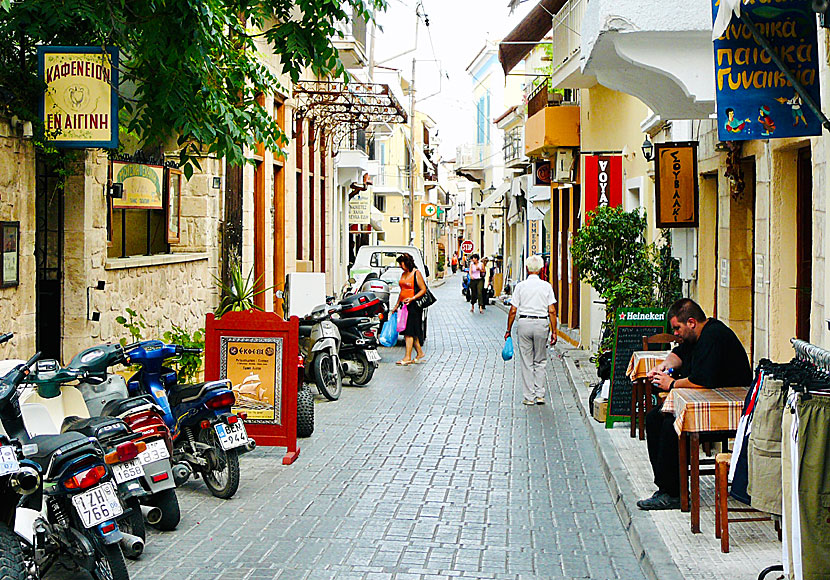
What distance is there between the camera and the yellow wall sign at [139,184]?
11984mm

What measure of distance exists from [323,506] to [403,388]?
23.3 feet

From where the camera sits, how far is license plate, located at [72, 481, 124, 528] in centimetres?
548

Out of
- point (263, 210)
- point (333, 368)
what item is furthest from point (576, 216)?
point (333, 368)

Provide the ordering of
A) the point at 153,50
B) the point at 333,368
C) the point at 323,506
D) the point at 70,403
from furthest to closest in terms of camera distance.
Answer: the point at 333,368
the point at 153,50
the point at 323,506
the point at 70,403

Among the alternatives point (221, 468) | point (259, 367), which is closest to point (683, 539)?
point (221, 468)

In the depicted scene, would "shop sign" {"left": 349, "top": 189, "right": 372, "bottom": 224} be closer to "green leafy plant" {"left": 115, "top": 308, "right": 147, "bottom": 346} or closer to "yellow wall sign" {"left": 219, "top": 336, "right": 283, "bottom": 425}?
"green leafy plant" {"left": 115, "top": 308, "right": 147, "bottom": 346}

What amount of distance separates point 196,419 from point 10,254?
7.31 feet

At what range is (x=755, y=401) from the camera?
548cm

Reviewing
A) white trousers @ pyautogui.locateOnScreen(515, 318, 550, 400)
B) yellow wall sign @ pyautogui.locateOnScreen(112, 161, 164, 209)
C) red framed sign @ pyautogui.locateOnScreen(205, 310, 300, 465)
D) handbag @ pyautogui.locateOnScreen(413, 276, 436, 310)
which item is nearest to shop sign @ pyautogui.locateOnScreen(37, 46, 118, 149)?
red framed sign @ pyautogui.locateOnScreen(205, 310, 300, 465)

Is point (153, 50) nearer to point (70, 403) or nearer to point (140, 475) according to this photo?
point (70, 403)

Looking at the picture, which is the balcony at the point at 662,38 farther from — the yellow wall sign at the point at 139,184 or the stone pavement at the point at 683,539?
the yellow wall sign at the point at 139,184

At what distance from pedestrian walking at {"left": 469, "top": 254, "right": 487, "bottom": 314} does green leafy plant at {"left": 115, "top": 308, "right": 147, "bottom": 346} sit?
22.8m

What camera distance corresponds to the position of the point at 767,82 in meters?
7.19

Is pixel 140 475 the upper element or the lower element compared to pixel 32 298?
lower
